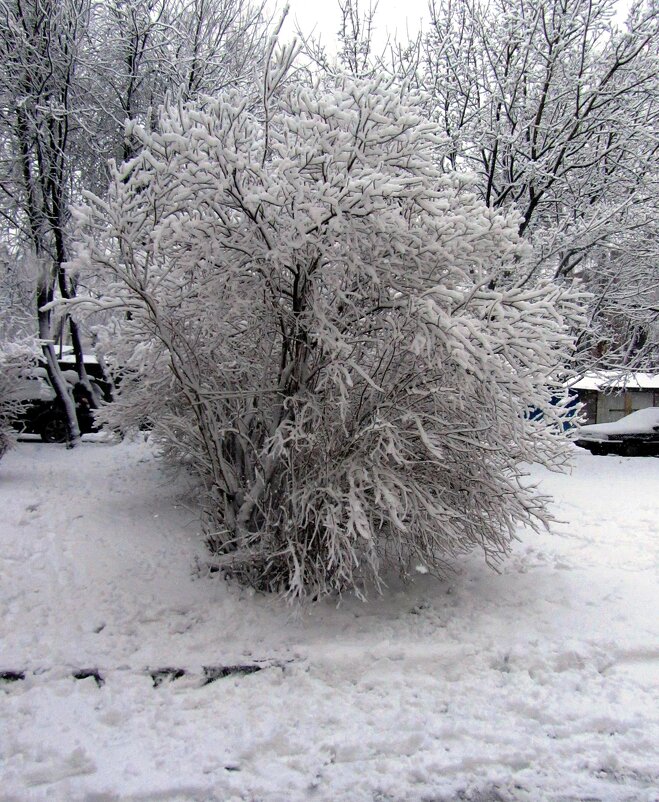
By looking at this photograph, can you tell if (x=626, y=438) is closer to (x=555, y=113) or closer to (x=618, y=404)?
(x=555, y=113)

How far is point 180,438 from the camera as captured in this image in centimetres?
674

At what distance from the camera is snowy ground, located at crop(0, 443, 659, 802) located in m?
3.36

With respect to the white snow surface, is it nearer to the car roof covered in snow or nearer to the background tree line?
the car roof covered in snow

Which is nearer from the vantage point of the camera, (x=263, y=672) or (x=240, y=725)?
(x=240, y=725)

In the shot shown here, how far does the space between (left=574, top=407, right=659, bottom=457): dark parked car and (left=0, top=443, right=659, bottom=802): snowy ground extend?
318 inches

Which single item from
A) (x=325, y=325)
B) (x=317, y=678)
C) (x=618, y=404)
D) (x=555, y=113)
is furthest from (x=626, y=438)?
(x=317, y=678)

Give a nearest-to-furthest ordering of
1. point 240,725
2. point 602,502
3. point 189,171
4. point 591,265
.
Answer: point 240,725
point 189,171
point 602,502
point 591,265

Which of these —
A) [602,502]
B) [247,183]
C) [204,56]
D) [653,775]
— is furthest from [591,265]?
[653,775]

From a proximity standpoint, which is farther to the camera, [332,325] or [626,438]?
[626,438]

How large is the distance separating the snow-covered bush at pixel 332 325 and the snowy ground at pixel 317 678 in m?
0.50

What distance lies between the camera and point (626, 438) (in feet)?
49.4

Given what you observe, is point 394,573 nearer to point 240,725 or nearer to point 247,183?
point 240,725

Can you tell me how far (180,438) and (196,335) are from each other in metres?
1.42

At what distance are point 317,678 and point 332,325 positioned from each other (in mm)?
2400
